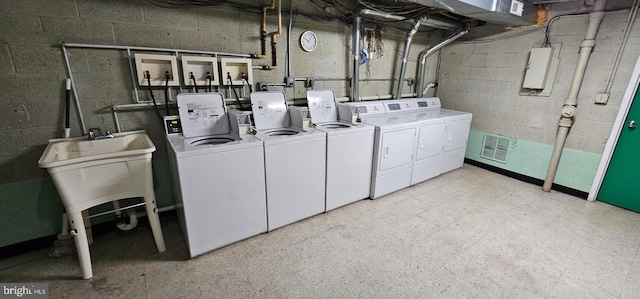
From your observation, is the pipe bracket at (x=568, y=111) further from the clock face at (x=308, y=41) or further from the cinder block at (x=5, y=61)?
the cinder block at (x=5, y=61)

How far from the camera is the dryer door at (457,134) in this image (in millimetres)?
3465

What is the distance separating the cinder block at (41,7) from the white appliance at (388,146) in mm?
2338

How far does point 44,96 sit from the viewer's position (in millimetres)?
1886

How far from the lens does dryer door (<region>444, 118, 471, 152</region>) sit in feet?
11.4

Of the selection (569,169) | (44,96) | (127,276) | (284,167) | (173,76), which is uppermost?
(173,76)

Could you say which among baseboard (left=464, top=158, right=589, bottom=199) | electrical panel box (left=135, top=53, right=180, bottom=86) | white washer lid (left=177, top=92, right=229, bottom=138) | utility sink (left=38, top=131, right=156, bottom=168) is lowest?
baseboard (left=464, top=158, right=589, bottom=199)

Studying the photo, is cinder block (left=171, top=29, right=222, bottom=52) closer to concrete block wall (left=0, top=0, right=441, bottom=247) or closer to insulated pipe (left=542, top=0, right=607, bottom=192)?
concrete block wall (left=0, top=0, right=441, bottom=247)

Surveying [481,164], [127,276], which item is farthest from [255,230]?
[481,164]

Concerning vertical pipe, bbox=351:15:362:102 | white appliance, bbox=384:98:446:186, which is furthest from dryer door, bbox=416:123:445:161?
vertical pipe, bbox=351:15:362:102

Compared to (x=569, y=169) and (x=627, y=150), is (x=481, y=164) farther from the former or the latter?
(x=627, y=150)

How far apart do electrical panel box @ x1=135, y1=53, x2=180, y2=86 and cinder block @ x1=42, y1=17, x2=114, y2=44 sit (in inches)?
9.3

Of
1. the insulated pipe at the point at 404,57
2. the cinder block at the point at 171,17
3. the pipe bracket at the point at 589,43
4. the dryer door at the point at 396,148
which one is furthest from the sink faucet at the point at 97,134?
the pipe bracket at the point at 589,43

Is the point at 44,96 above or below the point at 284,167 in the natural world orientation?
above

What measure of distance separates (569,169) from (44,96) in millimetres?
5108
